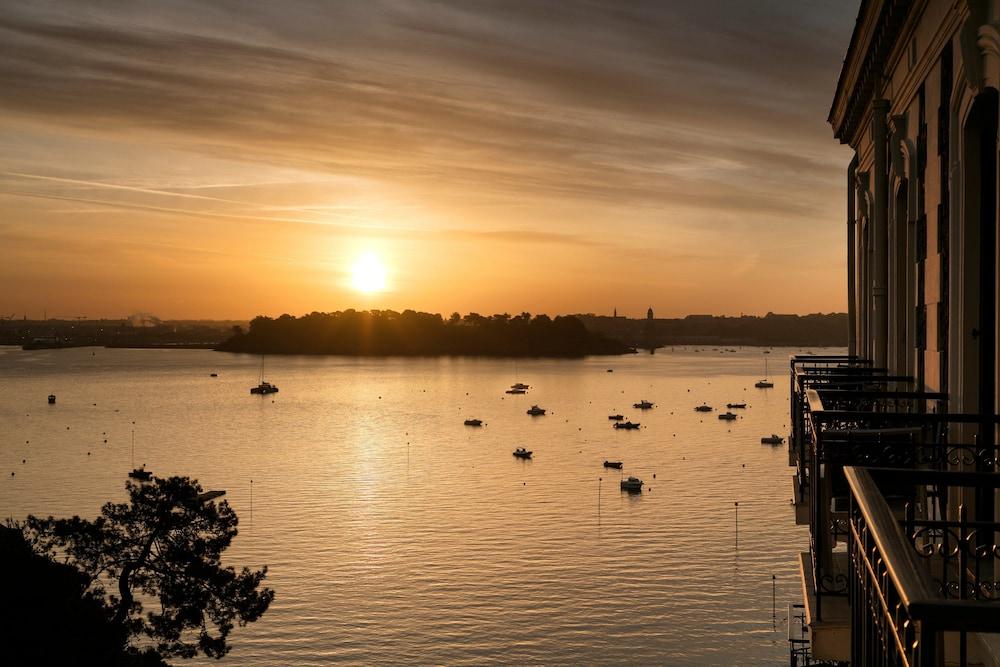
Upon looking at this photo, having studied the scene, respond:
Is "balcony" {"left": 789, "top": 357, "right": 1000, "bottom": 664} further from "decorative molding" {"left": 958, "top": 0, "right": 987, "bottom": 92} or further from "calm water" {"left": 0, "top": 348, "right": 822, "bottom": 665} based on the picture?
"calm water" {"left": 0, "top": 348, "right": 822, "bottom": 665}

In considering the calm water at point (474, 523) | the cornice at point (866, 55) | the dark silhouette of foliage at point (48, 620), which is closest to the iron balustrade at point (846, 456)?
the cornice at point (866, 55)

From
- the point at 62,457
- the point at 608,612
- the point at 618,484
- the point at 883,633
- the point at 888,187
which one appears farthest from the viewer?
the point at 62,457

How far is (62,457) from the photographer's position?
9969cm

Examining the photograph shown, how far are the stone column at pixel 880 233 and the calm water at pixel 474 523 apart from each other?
2688 cm

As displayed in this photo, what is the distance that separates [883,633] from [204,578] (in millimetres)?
32578

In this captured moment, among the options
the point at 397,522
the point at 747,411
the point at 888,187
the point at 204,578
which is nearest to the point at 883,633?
the point at 888,187

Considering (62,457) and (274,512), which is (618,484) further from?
(62,457)

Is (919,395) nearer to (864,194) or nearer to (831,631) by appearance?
(831,631)

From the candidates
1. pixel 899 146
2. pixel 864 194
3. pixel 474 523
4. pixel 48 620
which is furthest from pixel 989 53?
pixel 474 523

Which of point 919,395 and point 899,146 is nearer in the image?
point 919,395

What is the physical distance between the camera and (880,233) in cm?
1712

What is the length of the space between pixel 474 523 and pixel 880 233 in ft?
176

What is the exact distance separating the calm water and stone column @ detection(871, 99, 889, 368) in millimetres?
26878

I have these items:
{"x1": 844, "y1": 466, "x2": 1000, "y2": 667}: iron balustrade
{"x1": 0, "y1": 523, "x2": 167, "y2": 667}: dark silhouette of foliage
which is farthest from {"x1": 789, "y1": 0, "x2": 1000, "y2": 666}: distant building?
{"x1": 0, "y1": 523, "x2": 167, "y2": 667}: dark silhouette of foliage
